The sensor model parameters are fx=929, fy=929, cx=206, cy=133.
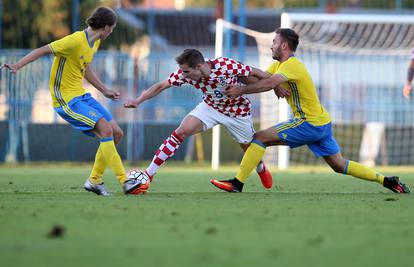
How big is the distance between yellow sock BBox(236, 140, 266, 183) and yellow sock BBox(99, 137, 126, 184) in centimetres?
128

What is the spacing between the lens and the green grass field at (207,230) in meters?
4.61

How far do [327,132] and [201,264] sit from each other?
5551mm

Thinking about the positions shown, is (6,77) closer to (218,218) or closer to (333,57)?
(333,57)

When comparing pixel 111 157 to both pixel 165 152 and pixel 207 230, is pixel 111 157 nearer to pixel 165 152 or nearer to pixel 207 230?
pixel 165 152

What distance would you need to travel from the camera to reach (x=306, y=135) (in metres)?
9.62

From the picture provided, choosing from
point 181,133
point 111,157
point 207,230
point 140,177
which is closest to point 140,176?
point 140,177

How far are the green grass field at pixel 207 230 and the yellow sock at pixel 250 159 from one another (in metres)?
0.46

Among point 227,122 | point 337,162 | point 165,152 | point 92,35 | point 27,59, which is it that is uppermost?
point 92,35

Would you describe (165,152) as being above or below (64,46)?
below

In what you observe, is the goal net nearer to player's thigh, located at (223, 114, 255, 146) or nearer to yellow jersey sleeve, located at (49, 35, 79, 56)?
player's thigh, located at (223, 114, 255, 146)

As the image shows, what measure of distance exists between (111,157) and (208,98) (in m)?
1.32

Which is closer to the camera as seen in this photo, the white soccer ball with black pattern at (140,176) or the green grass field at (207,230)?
the green grass field at (207,230)

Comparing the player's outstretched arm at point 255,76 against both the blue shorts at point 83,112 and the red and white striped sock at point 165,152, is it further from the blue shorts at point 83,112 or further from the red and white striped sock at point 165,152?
the blue shorts at point 83,112

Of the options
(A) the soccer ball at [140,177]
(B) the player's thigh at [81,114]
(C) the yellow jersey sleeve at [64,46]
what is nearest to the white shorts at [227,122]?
(A) the soccer ball at [140,177]
